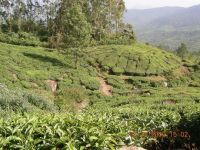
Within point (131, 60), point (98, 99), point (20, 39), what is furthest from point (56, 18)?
point (98, 99)

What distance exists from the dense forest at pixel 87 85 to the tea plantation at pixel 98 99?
3cm

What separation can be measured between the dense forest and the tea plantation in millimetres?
31

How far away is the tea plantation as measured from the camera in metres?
9.62

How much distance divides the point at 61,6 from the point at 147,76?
26720 millimetres

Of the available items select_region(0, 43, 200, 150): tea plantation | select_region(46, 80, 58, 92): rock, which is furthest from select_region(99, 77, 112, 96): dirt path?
select_region(46, 80, 58, 92): rock

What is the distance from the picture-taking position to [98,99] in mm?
50375

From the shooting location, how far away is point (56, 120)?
10.5 meters

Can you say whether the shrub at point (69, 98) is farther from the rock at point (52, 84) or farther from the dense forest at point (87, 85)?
the rock at point (52, 84)

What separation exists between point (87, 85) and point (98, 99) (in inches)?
236

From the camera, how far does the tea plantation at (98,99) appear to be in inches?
379

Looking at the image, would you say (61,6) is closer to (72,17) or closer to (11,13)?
(11,13)

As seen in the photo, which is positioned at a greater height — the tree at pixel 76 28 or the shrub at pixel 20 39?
the tree at pixel 76 28

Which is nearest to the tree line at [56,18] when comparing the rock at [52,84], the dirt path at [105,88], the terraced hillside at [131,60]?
the terraced hillside at [131,60]
